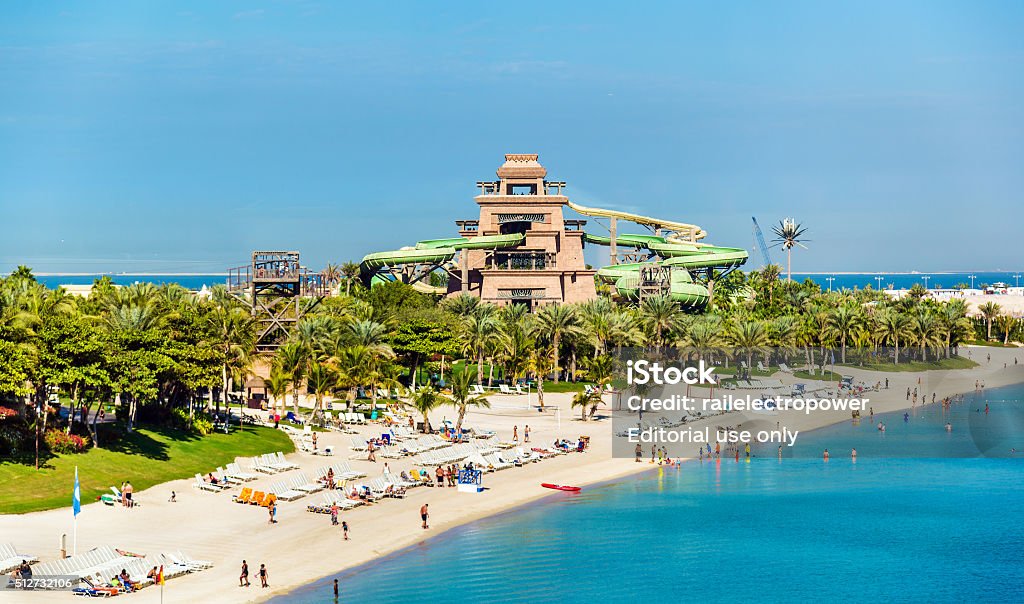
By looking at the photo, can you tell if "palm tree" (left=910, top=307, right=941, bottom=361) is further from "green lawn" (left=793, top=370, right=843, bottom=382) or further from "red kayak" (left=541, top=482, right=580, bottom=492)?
"red kayak" (left=541, top=482, right=580, bottom=492)

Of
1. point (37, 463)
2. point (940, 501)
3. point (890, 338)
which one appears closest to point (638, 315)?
point (890, 338)

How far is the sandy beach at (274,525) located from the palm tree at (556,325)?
88.6 ft

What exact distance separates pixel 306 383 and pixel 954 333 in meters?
83.6

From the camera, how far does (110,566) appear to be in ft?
132

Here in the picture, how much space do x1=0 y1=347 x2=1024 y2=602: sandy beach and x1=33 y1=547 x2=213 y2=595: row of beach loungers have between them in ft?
1.75

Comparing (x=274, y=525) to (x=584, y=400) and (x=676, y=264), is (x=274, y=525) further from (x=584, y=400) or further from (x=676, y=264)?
(x=676, y=264)

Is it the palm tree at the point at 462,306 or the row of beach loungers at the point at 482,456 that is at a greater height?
the palm tree at the point at 462,306

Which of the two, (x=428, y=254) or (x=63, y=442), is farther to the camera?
(x=428, y=254)

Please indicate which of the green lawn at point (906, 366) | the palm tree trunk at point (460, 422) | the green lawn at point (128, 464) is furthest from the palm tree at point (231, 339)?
the green lawn at point (906, 366)

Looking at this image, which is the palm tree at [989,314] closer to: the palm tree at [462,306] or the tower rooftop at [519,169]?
the tower rooftop at [519,169]

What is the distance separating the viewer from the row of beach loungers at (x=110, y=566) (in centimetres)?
3928

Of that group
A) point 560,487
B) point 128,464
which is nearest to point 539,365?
point 560,487

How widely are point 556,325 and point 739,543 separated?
46.4 m

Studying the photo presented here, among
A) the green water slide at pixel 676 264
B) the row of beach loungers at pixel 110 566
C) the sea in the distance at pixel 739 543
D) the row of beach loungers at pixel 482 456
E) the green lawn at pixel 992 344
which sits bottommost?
the sea in the distance at pixel 739 543
